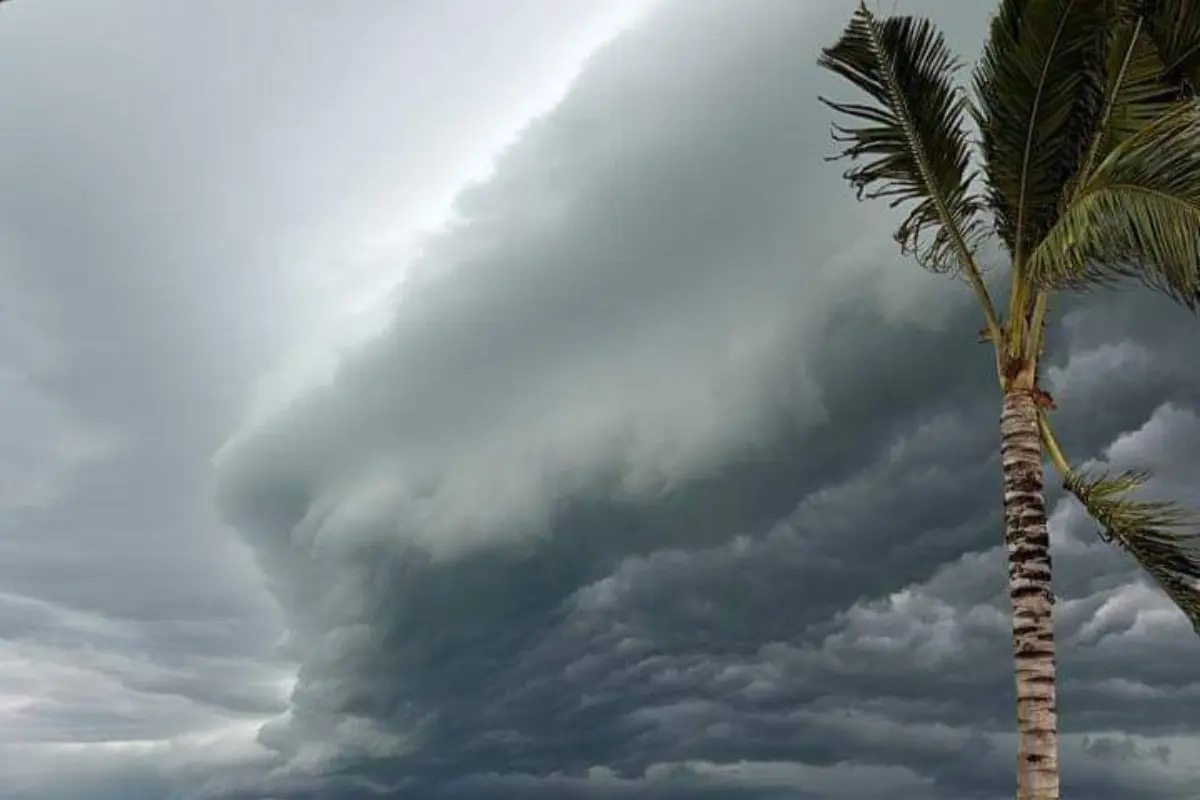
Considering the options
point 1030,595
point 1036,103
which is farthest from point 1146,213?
point 1030,595

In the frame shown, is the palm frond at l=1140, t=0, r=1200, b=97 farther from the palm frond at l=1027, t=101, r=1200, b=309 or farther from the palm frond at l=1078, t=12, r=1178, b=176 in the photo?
the palm frond at l=1027, t=101, r=1200, b=309

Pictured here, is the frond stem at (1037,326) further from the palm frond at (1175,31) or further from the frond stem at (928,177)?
the palm frond at (1175,31)

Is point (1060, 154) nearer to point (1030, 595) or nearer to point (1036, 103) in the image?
point (1036, 103)

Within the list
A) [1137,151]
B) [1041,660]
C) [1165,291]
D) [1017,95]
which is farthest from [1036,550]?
[1017,95]

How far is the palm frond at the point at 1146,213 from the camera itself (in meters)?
13.2

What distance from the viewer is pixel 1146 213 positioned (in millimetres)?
13555

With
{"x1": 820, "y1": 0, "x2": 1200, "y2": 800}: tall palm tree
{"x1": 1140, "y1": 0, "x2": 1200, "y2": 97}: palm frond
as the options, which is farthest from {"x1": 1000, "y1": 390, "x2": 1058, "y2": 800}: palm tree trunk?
{"x1": 1140, "y1": 0, "x2": 1200, "y2": 97}: palm frond

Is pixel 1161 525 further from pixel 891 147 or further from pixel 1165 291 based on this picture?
pixel 891 147

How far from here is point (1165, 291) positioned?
14820 millimetres

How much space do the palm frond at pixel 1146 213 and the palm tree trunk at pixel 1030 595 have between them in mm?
2379

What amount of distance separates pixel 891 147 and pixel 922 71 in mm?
1223

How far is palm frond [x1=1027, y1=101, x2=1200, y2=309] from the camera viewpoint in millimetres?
13180

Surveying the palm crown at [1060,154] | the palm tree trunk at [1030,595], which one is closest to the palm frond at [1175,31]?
the palm crown at [1060,154]

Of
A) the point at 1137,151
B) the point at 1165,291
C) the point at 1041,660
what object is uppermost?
the point at 1137,151
